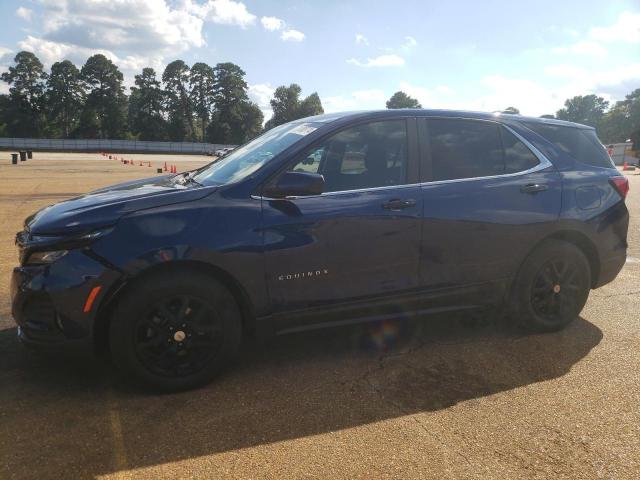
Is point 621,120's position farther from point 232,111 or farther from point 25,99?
point 25,99

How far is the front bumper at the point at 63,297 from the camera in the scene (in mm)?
2809

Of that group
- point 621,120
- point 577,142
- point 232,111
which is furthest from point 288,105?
point 577,142

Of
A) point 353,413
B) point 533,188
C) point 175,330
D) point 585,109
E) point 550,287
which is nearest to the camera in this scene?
point 353,413

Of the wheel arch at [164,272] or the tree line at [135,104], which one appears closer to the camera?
the wheel arch at [164,272]

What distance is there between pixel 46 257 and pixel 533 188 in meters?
3.47

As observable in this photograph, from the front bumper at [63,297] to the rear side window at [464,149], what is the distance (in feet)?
7.87

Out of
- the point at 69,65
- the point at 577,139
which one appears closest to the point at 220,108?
the point at 69,65

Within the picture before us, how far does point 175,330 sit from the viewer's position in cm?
303

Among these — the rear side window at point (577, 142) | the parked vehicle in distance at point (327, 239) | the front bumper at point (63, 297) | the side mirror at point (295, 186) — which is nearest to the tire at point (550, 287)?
the parked vehicle in distance at point (327, 239)

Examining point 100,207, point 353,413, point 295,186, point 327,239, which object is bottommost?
point 353,413

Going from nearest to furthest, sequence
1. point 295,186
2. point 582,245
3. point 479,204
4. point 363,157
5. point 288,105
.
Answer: point 295,186 < point 363,157 < point 479,204 < point 582,245 < point 288,105

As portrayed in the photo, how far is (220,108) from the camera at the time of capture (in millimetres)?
99750

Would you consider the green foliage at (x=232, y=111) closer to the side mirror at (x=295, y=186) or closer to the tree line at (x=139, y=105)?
the tree line at (x=139, y=105)

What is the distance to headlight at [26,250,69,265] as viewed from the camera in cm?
284
